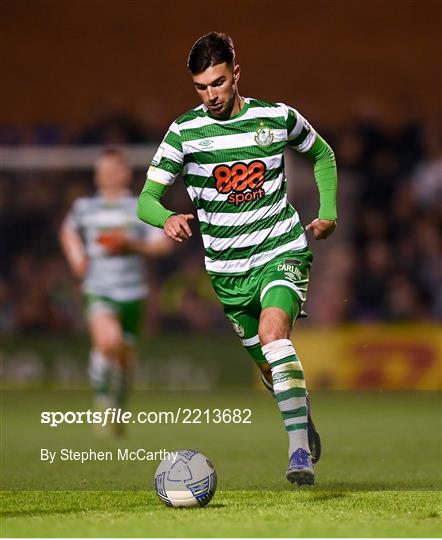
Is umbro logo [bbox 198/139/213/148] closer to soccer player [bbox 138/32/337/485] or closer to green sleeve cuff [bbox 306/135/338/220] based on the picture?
soccer player [bbox 138/32/337/485]

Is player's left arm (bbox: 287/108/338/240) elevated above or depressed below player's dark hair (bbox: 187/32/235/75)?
below

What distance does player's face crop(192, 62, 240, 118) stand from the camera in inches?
251

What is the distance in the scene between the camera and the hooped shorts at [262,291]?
6.49 metres

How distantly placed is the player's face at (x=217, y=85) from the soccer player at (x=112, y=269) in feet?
13.6

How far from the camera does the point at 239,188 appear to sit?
663cm

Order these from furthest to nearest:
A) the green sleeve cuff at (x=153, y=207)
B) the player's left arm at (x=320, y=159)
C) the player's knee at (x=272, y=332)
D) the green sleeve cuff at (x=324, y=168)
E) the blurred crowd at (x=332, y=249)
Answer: the blurred crowd at (x=332, y=249) → the green sleeve cuff at (x=324, y=168) → the player's left arm at (x=320, y=159) → the green sleeve cuff at (x=153, y=207) → the player's knee at (x=272, y=332)

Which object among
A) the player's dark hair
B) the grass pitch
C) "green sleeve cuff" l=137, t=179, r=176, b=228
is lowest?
the grass pitch

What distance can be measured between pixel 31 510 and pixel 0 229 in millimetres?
10700

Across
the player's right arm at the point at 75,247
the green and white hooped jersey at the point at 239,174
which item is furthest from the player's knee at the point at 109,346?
the green and white hooped jersey at the point at 239,174

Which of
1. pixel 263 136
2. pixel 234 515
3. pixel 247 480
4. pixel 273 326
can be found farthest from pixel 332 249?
pixel 234 515

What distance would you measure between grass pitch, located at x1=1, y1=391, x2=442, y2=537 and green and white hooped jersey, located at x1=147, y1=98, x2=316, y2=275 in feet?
4.15

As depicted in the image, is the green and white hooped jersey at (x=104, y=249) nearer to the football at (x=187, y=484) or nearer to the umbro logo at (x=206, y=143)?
the umbro logo at (x=206, y=143)

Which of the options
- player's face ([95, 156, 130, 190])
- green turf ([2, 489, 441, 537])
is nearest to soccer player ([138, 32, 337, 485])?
green turf ([2, 489, 441, 537])

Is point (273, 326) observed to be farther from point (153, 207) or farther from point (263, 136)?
point (263, 136)
